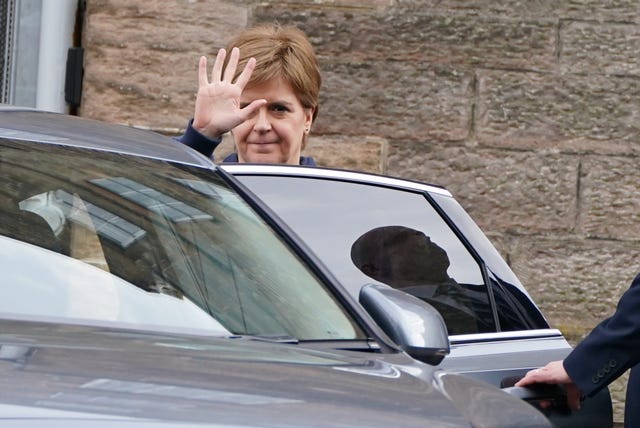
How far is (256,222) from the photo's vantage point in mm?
3236

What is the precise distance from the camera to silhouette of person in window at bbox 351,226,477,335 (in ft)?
12.4

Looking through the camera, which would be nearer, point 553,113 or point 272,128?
point 272,128

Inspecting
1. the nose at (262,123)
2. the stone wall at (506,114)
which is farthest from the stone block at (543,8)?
the nose at (262,123)

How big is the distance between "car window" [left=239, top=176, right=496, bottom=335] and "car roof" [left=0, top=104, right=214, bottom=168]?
37 cm

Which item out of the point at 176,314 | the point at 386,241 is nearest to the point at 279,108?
the point at 386,241

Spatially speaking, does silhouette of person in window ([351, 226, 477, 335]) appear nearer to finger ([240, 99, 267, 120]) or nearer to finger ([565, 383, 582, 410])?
finger ([565, 383, 582, 410])

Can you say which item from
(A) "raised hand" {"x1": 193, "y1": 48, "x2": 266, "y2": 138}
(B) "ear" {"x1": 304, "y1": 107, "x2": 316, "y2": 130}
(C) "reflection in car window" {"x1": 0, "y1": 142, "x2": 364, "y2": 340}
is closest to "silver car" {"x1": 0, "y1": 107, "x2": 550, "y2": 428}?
(C) "reflection in car window" {"x1": 0, "y1": 142, "x2": 364, "y2": 340}

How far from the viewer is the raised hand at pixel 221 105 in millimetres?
4371

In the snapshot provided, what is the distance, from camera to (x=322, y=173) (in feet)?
12.6

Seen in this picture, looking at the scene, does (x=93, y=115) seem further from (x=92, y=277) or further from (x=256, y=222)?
(x=92, y=277)

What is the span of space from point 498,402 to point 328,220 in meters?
1.28

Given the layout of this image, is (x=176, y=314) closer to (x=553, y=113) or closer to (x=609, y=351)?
(x=609, y=351)

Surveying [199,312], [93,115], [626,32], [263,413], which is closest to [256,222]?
[199,312]

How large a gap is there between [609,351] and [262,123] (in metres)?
1.42
